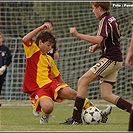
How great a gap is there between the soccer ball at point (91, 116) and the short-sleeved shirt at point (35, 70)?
81cm

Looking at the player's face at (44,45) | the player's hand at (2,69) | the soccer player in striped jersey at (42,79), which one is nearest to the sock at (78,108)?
the soccer player in striped jersey at (42,79)

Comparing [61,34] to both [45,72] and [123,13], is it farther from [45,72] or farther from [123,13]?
[45,72]

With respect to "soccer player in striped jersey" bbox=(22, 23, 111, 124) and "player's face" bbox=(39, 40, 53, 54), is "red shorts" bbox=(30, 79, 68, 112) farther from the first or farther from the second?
"player's face" bbox=(39, 40, 53, 54)

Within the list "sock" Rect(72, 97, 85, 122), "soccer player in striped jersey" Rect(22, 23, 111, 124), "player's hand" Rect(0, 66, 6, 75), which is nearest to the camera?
"sock" Rect(72, 97, 85, 122)

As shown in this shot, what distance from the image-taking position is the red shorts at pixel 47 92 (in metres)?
9.46

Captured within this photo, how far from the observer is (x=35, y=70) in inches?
385

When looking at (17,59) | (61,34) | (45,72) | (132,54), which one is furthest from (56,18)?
(132,54)

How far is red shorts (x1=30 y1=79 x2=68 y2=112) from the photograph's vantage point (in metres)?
9.46

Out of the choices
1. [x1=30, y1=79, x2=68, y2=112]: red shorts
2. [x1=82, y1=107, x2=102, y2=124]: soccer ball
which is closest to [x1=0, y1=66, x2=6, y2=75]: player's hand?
[x1=30, y1=79, x2=68, y2=112]: red shorts

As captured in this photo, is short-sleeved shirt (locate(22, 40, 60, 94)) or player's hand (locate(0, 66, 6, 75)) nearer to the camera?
short-sleeved shirt (locate(22, 40, 60, 94))

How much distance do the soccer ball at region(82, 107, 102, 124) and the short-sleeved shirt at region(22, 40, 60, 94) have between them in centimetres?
81

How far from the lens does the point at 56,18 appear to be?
17766mm

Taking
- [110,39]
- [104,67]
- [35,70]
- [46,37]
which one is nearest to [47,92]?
[35,70]

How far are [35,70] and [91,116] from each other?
3.99 feet
